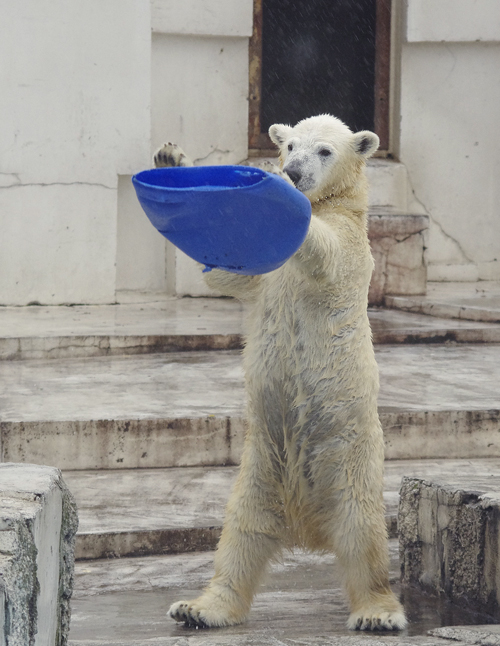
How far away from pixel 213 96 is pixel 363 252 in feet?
19.5

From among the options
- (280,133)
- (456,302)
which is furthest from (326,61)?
(280,133)

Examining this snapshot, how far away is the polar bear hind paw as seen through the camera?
8.32ft

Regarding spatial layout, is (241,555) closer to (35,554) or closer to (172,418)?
(35,554)

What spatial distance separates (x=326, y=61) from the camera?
9836 millimetres

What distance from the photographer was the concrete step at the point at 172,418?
417 cm

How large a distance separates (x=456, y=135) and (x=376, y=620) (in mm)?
7032

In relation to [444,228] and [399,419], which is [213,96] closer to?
[444,228]

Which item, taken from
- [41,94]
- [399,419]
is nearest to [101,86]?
[41,94]

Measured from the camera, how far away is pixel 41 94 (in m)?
7.53

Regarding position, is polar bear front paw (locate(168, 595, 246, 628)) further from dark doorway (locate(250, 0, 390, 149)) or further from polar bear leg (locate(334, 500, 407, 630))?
dark doorway (locate(250, 0, 390, 149))

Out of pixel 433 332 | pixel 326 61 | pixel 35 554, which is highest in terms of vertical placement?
pixel 326 61

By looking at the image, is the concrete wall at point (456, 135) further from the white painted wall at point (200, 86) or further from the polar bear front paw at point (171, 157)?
the polar bear front paw at point (171, 157)

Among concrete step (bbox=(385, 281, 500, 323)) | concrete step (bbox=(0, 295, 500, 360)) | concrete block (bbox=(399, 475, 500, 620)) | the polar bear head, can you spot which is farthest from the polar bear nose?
concrete step (bbox=(385, 281, 500, 323))

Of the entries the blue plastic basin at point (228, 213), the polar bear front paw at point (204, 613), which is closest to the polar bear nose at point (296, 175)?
the blue plastic basin at point (228, 213)
